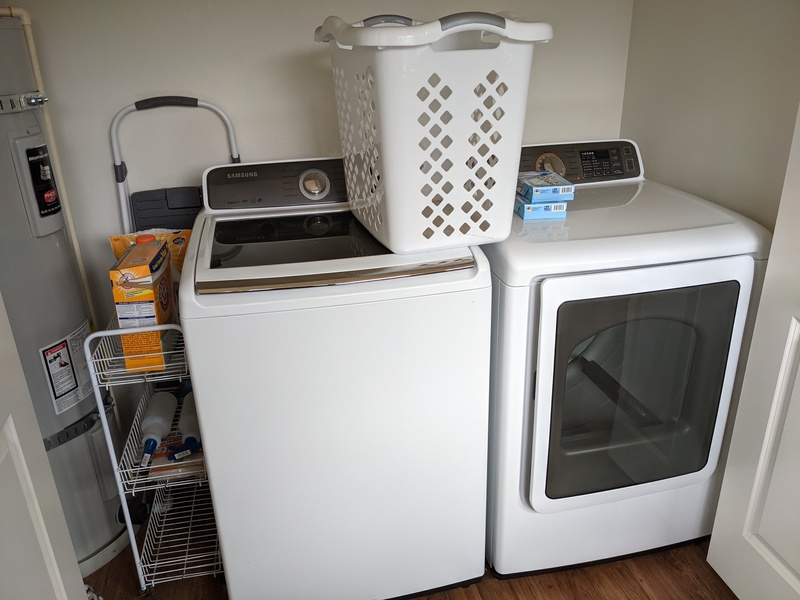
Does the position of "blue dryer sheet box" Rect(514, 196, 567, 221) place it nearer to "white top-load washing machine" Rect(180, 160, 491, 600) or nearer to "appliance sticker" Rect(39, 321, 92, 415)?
"white top-load washing machine" Rect(180, 160, 491, 600)

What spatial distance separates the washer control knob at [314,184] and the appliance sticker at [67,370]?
0.68m

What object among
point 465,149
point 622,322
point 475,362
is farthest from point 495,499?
point 465,149

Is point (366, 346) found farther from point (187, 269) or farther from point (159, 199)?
point (159, 199)

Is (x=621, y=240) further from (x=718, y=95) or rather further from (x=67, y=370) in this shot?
(x=67, y=370)

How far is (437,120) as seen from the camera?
1243 mm

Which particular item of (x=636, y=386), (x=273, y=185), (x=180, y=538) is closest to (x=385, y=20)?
(x=273, y=185)

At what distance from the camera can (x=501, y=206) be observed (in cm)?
136

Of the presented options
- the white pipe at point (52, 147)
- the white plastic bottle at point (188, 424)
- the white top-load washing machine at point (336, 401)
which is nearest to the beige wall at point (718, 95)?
the white top-load washing machine at point (336, 401)

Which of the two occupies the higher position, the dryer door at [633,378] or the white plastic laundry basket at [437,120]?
the white plastic laundry basket at [437,120]

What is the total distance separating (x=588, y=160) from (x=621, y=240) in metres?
0.56

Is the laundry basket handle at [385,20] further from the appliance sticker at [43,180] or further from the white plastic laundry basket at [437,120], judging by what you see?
the appliance sticker at [43,180]

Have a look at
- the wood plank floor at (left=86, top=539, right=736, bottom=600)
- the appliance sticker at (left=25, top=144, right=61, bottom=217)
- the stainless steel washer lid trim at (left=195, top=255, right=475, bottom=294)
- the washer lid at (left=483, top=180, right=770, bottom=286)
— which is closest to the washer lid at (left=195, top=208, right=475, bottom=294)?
the stainless steel washer lid trim at (left=195, top=255, right=475, bottom=294)

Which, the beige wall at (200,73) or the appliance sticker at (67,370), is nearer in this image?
the appliance sticker at (67,370)

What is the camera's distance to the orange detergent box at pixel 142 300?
140cm
